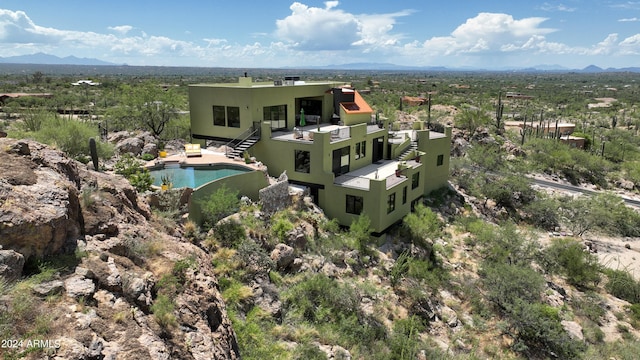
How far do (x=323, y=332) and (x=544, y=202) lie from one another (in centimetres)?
3188

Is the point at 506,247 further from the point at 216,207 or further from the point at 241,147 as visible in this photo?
the point at 216,207

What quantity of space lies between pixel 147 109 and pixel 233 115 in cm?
1114

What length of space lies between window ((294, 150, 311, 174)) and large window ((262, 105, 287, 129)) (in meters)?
4.87

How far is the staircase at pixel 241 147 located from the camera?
2753cm

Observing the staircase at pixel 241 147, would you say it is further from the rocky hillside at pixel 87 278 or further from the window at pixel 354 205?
the rocky hillside at pixel 87 278

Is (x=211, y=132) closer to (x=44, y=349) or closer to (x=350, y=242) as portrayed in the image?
(x=350, y=242)

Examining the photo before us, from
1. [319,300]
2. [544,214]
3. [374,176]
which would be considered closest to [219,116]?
[374,176]

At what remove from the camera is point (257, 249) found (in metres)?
18.6

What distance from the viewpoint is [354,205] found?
89.1ft

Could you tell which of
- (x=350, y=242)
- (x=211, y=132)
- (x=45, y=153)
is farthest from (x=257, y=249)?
(x=211, y=132)

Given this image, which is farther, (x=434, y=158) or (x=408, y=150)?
(x=434, y=158)

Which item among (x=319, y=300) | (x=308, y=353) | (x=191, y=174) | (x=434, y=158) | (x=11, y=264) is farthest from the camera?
(x=434, y=158)

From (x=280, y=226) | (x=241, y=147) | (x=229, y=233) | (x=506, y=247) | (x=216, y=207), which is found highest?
(x=241, y=147)

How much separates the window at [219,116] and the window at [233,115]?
54 centimetres
